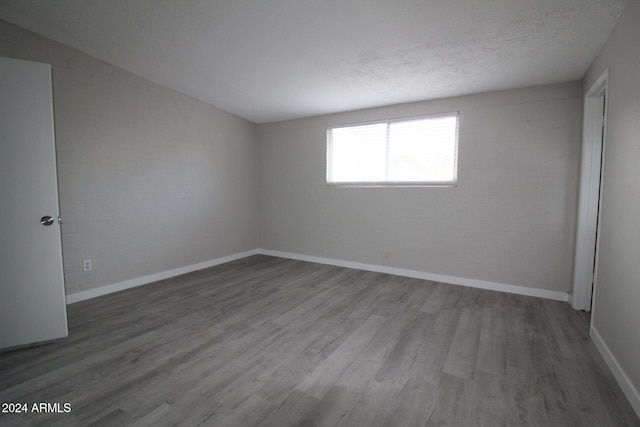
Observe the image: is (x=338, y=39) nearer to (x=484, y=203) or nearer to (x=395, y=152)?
(x=395, y=152)

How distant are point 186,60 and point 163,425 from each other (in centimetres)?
344

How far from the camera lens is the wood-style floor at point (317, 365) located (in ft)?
5.48

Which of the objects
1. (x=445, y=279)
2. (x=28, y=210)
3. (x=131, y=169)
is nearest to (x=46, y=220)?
(x=28, y=210)

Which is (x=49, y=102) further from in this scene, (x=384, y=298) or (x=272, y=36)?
(x=384, y=298)

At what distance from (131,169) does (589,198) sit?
5.61 m

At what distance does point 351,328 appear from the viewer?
2760 mm

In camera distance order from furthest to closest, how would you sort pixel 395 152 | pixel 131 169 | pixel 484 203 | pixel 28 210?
1. pixel 395 152
2. pixel 484 203
3. pixel 131 169
4. pixel 28 210

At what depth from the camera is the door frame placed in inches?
121

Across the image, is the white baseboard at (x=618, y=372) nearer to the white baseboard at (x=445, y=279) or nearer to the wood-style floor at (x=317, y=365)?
the wood-style floor at (x=317, y=365)

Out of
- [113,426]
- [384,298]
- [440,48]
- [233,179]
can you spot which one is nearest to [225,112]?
[233,179]

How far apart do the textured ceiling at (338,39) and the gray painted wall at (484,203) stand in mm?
388

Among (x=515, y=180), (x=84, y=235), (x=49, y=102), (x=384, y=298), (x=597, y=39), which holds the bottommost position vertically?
(x=384, y=298)

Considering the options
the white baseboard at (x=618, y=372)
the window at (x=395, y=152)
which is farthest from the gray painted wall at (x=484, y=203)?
the white baseboard at (x=618, y=372)

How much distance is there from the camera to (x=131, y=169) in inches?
150
